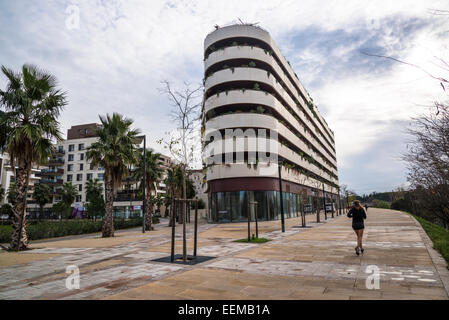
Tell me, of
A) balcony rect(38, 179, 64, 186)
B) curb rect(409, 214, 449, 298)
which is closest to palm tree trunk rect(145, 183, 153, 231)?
curb rect(409, 214, 449, 298)

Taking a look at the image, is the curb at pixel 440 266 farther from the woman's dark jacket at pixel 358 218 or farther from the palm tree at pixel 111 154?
the palm tree at pixel 111 154

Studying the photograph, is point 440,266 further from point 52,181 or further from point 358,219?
point 52,181

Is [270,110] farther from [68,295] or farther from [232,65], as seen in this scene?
[68,295]

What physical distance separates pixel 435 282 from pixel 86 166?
75.3 metres

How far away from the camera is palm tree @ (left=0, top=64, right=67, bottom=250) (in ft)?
40.3

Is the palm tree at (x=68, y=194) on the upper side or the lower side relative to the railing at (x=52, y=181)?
lower

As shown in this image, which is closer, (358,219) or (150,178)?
(358,219)

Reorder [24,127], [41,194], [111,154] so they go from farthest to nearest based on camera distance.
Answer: [41,194] < [111,154] < [24,127]

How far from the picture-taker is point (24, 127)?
12.2 m

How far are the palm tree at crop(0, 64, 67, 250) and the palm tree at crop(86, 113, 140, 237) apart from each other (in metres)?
5.14

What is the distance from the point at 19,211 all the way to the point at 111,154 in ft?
21.5

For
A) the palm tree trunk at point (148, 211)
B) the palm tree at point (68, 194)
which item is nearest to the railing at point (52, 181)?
the palm tree at point (68, 194)

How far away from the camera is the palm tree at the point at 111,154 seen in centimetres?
1838

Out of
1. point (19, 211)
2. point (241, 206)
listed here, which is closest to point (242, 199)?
point (241, 206)
